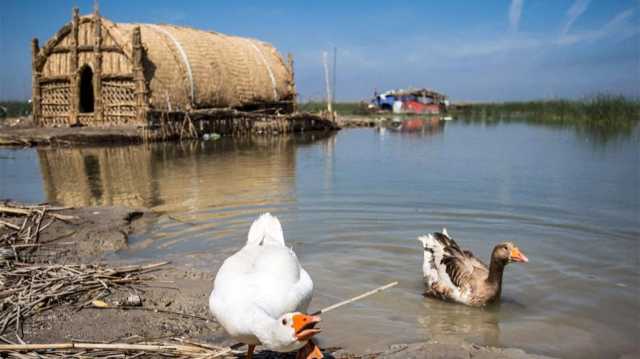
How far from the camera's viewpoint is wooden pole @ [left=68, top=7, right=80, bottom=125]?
24.0 metres

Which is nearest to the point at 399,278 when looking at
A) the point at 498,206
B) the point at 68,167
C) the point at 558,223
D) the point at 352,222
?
the point at 352,222

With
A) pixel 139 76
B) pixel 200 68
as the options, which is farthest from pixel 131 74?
pixel 200 68

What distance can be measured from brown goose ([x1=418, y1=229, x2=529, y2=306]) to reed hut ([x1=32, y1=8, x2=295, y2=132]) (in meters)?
18.9

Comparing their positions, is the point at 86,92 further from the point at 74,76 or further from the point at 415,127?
the point at 415,127

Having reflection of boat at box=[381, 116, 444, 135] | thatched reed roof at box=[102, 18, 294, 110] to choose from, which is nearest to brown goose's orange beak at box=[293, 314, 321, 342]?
thatched reed roof at box=[102, 18, 294, 110]

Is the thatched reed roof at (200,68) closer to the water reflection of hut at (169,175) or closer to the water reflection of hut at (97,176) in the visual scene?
the water reflection of hut at (169,175)

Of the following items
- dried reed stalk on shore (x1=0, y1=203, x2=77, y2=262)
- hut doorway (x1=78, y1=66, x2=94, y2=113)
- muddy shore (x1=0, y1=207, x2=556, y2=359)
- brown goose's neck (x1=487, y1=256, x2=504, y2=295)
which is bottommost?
muddy shore (x1=0, y1=207, x2=556, y2=359)

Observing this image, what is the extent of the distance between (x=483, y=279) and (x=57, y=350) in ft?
12.5

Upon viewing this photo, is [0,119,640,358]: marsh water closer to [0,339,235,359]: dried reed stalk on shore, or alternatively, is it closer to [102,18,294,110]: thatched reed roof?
[0,339,235,359]: dried reed stalk on shore

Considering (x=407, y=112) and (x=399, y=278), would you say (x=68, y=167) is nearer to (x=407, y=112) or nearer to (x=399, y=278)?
(x=399, y=278)

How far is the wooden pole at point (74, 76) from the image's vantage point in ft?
78.7

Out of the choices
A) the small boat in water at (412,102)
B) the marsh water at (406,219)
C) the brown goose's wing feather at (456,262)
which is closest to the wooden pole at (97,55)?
the marsh water at (406,219)

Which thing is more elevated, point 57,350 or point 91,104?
point 91,104

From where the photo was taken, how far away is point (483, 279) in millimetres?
5562
